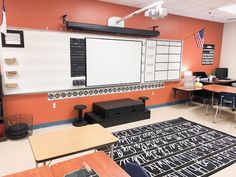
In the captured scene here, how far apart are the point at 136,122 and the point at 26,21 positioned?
10.3 feet

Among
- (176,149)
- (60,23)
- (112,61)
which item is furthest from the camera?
(112,61)

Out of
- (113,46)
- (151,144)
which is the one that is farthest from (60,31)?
(151,144)

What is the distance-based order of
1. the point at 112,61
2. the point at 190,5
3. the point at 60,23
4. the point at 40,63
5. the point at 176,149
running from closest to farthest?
the point at 176,149 → the point at 40,63 → the point at 60,23 → the point at 190,5 → the point at 112,61

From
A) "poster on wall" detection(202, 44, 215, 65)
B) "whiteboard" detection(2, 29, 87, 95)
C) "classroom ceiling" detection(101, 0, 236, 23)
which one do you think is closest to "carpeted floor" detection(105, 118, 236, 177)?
"whiteboard" detection(2, 29, 87, 95)

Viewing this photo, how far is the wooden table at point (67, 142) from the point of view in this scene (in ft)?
5.63

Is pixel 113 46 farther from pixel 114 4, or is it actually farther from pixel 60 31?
pixel 60 31

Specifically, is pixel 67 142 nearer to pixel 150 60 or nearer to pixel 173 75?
pixel 150 60

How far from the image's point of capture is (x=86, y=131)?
87.1 inches

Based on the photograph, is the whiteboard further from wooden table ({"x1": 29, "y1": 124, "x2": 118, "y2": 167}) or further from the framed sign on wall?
wooden table ({"x1": 29, "y1": 124, "x2": 118, "y2": 167})

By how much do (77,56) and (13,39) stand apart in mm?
1253

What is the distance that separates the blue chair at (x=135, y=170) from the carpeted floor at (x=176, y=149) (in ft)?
3.96

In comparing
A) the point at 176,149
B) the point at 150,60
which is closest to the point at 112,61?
the point at 150,60

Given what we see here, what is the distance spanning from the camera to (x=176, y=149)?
3.27m

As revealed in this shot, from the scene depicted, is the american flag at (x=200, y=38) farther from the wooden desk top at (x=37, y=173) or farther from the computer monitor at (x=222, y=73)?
the wooden desk top at (x=37, y=173)
